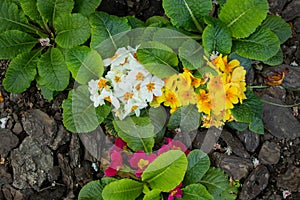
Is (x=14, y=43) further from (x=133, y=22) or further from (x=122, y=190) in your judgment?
(x=122, y=190)

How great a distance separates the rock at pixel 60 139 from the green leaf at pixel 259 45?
1.22 m

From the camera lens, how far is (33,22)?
3.29 metres

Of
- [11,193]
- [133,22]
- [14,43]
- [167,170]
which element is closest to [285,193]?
[167,170]

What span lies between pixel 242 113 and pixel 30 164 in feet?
4.61

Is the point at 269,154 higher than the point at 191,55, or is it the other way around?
the point at 191,55

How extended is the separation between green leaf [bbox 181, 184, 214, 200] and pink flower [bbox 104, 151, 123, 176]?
436 mm

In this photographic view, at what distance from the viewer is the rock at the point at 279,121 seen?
323 centimetres

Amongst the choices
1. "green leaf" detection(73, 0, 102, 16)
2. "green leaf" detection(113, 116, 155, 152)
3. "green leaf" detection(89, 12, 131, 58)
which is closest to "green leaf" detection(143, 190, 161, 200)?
"green leaf" detection(113, 116, 155, 152)

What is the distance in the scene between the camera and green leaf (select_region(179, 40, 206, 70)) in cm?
278

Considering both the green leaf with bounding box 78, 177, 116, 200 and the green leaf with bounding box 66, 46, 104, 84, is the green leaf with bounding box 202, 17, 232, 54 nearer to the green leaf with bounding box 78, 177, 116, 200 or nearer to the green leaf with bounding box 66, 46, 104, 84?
the green leaf with bounding box 66, 46, 104, 84

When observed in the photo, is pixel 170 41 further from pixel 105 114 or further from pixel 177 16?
pixel 105 114

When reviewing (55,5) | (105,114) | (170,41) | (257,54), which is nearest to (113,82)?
(105,114)

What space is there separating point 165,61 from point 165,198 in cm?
87

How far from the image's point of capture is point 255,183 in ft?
10.4
